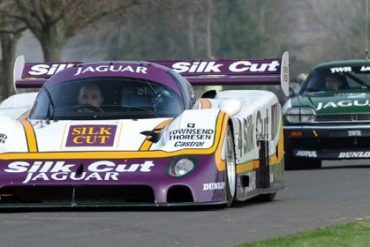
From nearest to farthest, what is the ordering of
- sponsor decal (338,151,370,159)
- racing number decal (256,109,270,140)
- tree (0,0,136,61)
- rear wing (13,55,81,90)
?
racing number decal (256,109,270,140) < rear wing (13,55,81,90) < sponsor decal (338,151,370,159) < tree (0,0,136,61)

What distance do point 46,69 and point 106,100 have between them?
222 centimetres

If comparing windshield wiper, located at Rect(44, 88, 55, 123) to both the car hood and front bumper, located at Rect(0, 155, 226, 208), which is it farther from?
the car hood

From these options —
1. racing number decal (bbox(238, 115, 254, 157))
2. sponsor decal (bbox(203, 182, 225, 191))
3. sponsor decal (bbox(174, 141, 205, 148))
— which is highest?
racing number decal (bbox(238, 115, 254, 157))

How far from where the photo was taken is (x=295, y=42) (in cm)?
9706

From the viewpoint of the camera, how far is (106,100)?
491 inches

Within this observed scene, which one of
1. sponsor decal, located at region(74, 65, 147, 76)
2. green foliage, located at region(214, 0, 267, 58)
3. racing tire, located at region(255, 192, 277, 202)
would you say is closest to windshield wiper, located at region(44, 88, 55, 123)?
sponsor decal, located at region(74, 65, 147, 76)

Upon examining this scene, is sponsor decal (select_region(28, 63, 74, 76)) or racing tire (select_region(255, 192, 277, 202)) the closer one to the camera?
racing tire (select_region(255, 192, 277, 202))

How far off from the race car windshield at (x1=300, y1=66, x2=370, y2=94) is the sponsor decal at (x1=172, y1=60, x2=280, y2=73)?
5123 mm

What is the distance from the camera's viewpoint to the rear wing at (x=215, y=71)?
14406 millimetres

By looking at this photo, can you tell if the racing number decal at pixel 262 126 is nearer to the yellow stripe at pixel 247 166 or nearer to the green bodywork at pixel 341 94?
the yellow stripe at pixel 247 166

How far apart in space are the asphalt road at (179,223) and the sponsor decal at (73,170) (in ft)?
0.88

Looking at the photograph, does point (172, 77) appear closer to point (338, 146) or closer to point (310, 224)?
point (310, 224)

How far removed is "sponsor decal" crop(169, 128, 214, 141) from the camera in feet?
37.3

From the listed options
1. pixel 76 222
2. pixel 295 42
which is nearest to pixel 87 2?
pixel 76 222
